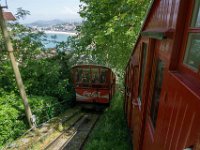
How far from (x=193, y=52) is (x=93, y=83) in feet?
39.2

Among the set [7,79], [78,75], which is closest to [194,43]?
[7,79]

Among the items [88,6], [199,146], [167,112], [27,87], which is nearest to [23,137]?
[27,87]

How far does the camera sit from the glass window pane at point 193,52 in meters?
1.96

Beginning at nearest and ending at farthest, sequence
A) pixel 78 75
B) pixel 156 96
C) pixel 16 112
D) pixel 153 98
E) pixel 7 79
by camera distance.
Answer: pixel 156 96, pixel 153 98, pixel 16 112, pixel 7 79, pixel 78 75

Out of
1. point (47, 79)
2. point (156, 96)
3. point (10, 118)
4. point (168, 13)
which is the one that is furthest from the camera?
point (47, 79)

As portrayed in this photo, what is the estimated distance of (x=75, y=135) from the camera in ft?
35.4

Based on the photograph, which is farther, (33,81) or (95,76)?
(95,76)

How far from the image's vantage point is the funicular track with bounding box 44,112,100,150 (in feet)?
31.4

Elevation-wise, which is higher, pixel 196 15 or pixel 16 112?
pixel 196 15

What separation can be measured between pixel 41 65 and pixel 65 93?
263 cm

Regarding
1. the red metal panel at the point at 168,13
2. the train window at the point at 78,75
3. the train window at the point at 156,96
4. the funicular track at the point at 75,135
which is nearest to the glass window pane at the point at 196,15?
the red metal panel at the point at 168,13

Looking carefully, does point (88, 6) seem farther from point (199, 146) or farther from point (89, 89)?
point (199, 146)

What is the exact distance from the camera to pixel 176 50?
7.93 ft

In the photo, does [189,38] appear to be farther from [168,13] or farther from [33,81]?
[33,81]
